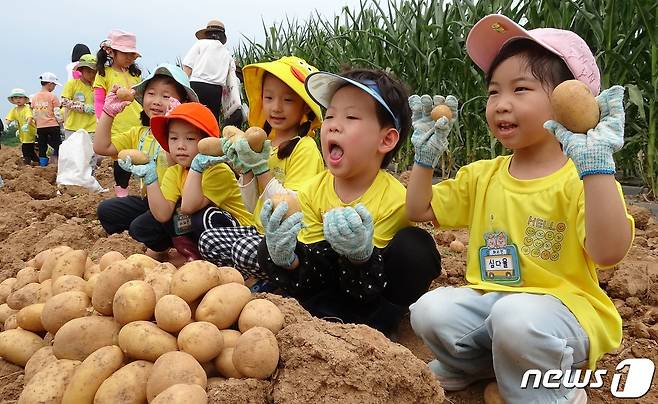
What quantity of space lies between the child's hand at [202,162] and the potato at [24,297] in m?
0.90

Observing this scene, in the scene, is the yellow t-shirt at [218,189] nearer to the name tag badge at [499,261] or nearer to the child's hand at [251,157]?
the child's hand at [251,157]

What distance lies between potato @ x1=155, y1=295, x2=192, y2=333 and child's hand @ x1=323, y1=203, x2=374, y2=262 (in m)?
0.49

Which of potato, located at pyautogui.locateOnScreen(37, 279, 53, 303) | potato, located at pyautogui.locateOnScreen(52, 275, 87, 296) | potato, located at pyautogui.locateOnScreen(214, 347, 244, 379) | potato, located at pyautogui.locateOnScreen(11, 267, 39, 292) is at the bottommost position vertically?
potato, located at pyautogui.locateOnScreen(11, 267, 39, 292)

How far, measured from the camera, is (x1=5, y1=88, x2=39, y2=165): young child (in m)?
9.55

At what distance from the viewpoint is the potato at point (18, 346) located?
1587mm

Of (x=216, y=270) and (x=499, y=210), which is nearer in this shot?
(x=216, y=270)

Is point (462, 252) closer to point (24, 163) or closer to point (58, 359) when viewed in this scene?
point (58, 359)

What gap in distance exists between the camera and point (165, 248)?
123 inches

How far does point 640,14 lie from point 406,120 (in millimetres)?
1964

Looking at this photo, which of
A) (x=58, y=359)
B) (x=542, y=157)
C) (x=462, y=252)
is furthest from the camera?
(x=462, y=252)

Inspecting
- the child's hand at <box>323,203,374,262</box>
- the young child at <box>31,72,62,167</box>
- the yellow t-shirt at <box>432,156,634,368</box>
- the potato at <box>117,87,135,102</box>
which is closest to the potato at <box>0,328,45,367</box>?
the child's hand at <box>323,203,374,262</box>

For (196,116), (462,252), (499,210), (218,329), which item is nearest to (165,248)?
(196,116)

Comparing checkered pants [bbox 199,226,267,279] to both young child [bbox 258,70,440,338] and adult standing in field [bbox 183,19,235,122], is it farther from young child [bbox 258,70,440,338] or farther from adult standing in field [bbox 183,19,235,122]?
adult standing in field [bbox 183,19,235,122]

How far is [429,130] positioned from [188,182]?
4.26ft
